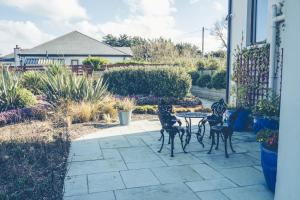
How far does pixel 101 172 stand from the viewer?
197 inches

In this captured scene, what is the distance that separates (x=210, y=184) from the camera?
4371 mm

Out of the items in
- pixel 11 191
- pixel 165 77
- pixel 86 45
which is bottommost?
pixel 11 191

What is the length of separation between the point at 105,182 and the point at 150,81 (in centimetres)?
955

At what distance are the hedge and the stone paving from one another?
652 centimetres

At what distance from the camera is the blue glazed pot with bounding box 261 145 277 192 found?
151 inches

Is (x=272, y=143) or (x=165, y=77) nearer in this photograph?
(x=272, y=143)

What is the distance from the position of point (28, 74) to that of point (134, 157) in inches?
423

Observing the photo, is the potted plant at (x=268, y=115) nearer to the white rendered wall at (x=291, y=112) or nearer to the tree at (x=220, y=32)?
the white rendered wall at (x=291, y=112)

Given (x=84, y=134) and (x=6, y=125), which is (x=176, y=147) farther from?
(x=6, y=125)

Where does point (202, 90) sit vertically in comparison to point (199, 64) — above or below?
below

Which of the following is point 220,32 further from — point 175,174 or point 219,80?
point 175,174

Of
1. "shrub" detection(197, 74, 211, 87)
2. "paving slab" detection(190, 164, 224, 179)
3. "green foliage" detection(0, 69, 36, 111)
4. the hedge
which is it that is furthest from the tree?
"paving slab" detection(190, 164, 224, 179)

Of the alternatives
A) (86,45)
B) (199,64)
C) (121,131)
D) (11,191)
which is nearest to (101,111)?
(121,131)

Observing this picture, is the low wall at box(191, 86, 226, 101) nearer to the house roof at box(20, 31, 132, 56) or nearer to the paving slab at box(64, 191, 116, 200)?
the paving slab at box(64, 191, 116, 200)
